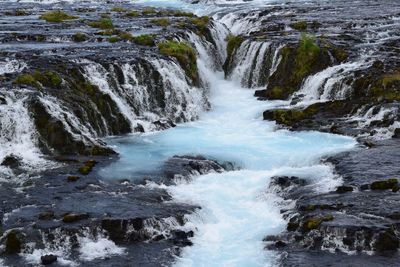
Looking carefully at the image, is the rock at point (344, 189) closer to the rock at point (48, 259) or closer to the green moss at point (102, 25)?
the rock at point (48, 259)

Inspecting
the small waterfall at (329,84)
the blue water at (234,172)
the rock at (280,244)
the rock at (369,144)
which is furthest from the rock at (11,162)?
the small waterfall at (329,84)

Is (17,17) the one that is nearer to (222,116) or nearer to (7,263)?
(222,116)

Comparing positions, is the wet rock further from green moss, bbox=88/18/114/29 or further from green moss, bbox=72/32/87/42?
green moss, bbox=88/18/114/29

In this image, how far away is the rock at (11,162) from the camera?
24.1 m

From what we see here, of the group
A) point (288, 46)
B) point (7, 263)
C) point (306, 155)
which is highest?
point (288, 46)

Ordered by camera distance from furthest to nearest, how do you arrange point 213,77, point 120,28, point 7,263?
point 120,28
point 213,77
point 7,263

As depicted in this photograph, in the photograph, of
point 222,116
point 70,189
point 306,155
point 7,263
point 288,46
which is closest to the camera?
point 7,263

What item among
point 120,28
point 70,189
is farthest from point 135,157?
point 120,28

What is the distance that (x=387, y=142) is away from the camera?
26.5 m

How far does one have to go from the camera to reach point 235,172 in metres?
24.7

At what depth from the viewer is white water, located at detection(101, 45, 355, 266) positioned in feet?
61.6

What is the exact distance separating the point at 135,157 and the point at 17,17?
35718 mm

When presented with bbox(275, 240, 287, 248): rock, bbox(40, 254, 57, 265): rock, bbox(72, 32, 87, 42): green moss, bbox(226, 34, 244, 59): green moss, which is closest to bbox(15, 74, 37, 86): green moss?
bbox(72, 32, 87, 42): green moss

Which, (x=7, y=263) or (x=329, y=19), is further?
(x=329, y=19)
